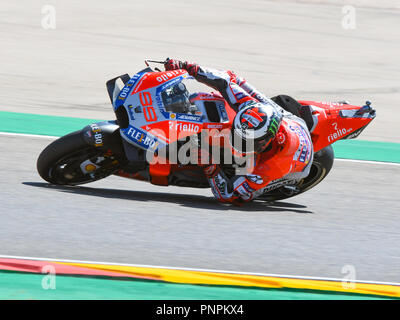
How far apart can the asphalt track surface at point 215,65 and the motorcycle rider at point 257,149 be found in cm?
27

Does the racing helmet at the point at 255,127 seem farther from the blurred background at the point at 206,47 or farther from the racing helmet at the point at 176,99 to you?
the blurred background at the point at 206,47

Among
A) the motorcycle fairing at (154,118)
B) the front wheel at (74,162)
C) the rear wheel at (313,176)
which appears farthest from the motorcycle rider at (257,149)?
the front wheel at (74,162)

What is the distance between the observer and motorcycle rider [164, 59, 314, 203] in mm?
7152

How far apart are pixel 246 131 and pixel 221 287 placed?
1.77 meters

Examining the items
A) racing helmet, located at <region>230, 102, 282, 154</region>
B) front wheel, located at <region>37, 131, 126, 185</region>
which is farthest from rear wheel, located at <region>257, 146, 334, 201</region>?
front wheel, located at <region>37, 131, 126, 185</region>

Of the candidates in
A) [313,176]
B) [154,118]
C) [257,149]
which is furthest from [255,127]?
[313,176]

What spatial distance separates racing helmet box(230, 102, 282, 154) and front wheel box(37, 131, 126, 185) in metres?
1.20

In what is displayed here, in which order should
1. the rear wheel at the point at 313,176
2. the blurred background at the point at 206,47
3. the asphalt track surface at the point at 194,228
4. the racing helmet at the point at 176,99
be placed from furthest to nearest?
1. the blurred background at the point at 206,47
2. the rear wheel at the point at 313,176
3. the racing helmet at the point at 176,99
4. the asphalt track surface at the point at 194,228

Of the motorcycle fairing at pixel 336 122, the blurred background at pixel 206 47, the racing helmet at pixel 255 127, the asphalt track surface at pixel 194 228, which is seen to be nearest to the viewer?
the asphalt track surface at pixel 194 228

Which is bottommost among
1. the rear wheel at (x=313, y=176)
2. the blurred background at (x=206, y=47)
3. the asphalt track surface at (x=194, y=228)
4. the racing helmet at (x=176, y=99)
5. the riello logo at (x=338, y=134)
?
the asphalt track surface at (x=194, y=228)

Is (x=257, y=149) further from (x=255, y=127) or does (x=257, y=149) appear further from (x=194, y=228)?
(x=194, y=228)

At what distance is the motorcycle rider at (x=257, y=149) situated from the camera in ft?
23.5

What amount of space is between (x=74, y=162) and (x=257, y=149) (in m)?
1.73

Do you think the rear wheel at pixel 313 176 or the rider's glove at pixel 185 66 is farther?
the rear wheel at pixel 313 176
